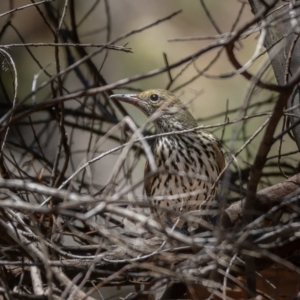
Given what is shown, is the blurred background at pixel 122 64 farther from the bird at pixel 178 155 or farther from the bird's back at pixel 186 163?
the bird's back at pixel 186 163

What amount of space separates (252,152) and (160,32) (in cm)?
103

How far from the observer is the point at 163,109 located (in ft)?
9.76

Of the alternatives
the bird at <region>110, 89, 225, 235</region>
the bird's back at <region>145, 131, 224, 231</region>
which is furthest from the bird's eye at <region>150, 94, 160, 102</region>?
the bird's back at <region>145, 131, 224, 231</region>

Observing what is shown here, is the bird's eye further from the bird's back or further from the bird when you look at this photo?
the bird's back

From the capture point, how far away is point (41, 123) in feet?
12.9

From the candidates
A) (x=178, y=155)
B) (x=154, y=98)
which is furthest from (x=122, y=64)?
(x=178, y=155)

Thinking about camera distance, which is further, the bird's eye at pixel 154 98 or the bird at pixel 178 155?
the bird's eye at pixel 154 98

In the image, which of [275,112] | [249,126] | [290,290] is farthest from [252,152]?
[275,112]

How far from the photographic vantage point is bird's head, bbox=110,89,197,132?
2.96 metres

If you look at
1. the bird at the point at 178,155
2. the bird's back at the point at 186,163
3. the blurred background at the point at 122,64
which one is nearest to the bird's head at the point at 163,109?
the bird at the point at 178,155

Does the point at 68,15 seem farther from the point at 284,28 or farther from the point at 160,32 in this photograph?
the point at 284,28

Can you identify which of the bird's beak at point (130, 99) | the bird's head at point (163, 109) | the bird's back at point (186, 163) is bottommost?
the bird's back at point (186, 163)

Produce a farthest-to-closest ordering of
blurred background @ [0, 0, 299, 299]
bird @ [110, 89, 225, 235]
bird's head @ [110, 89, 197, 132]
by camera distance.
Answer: blurred background @ [0, 0, 299, 299] < bird's head @ [110, 89, 197, 132] < bird @ [110, 89, 225, 235]

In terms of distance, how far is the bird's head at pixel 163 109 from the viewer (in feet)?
9.72
